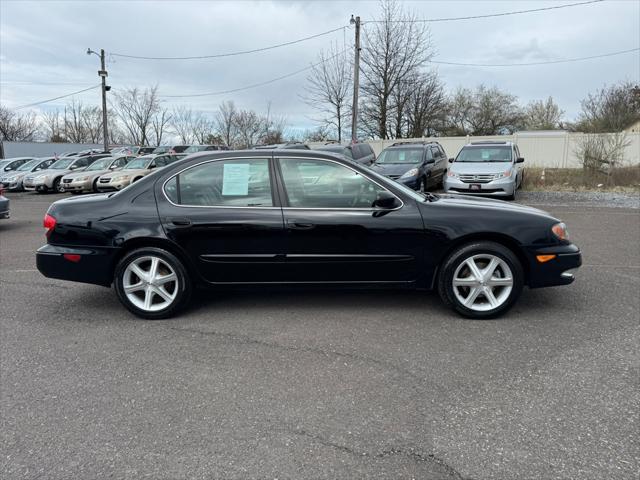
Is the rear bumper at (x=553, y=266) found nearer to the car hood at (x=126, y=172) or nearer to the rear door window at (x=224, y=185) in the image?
the rear door window at (x=224, y=185)

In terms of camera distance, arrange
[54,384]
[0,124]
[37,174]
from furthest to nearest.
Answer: [0,124], [37,174], [54,384]

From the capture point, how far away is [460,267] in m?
4.25

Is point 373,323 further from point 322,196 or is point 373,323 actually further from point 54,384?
point 54,384

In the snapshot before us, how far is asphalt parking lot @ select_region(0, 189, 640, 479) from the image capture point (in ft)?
7.88

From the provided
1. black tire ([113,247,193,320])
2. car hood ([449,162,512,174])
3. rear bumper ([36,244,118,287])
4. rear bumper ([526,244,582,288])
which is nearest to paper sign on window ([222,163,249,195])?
black tire ([113,247,193,320])

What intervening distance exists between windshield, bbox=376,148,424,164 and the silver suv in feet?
3.57

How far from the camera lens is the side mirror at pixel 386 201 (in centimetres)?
→ 423

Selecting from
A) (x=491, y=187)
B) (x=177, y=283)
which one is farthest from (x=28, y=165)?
(x=177, y=283)

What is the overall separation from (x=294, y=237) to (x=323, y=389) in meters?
1.55

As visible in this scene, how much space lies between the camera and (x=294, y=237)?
4.25 meters

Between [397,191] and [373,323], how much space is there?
3.99ft

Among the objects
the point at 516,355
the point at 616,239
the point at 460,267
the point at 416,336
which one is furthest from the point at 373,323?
the point at 616,239

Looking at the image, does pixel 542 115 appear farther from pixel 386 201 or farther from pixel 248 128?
pixel 386 201

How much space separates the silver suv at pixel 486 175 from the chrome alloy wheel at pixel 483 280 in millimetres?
9197
